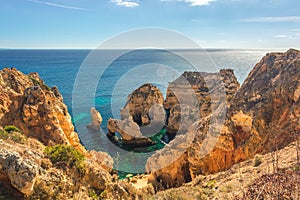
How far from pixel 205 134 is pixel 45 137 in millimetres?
11141

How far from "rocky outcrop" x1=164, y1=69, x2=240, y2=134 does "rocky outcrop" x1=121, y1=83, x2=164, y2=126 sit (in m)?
4.79

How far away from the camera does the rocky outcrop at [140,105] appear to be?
45969mm

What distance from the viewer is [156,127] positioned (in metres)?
A: 45.0

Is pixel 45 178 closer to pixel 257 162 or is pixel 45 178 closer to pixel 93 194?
pixel 93 194

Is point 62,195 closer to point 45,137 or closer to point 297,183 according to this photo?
point 297,183

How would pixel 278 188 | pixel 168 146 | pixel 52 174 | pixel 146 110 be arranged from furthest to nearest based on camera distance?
pixel 146 110 < pixel 168 146 < pixel 52 174 < pixel 278 188

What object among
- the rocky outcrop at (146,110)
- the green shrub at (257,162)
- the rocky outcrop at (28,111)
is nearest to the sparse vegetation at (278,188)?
the green shrub at (257,162)

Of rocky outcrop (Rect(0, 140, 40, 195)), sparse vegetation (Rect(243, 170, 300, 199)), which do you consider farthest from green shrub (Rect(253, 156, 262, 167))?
rocky outcrop (Rect(0, 140, 40, 195))

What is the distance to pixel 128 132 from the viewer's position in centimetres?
3691

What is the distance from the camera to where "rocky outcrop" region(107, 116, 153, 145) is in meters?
36.3

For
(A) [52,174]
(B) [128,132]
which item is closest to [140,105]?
(B) [128,132]

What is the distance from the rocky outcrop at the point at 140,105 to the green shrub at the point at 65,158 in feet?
120

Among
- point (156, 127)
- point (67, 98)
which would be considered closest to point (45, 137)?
point (156, 127)

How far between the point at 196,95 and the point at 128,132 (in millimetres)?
17483
